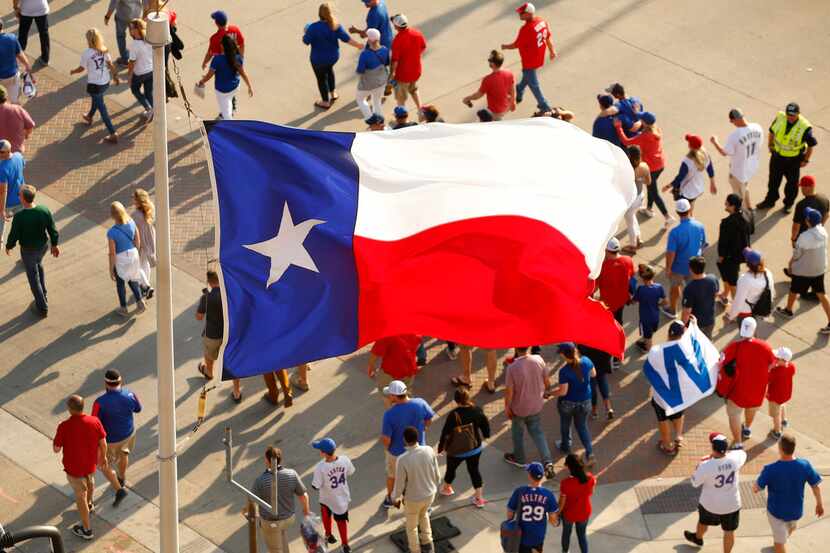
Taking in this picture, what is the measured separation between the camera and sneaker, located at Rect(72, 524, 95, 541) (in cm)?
1461

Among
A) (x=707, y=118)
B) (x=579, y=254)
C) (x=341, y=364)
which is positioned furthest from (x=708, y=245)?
(x=579, y=254)

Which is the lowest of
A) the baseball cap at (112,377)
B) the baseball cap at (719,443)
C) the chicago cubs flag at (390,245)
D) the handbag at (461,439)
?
the handbag at (461,439)

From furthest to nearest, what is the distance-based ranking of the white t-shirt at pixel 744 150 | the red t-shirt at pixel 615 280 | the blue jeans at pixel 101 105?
the blue jeans at pixel 101 105 < the white t-shirt at pixel 744 150 < the red t-shirt at pixel 615 280

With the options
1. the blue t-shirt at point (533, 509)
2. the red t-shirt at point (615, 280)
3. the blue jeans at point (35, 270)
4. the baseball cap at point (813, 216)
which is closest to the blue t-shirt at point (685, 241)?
the red t-shirt at point (615, 280)

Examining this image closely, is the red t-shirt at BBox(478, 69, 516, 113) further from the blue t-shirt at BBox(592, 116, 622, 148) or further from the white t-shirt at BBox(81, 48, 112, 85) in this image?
the white t-shirt at BBox(81, 48, 112, 85)

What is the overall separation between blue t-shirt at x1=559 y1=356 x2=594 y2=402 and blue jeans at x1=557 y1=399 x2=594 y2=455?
0.19 feet

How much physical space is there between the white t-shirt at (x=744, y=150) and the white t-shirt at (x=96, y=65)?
8184 mm

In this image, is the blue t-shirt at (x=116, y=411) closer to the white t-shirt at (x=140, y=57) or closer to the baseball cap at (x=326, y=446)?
the baseball cap at (x=326, y=446)

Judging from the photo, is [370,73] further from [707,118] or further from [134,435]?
[134,435]

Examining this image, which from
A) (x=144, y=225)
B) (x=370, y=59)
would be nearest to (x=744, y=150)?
(x=370, y=59)

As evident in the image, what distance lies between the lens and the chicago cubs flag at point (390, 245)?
10484mm

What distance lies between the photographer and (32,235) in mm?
17219

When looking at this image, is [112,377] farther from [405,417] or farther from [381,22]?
[381,22]

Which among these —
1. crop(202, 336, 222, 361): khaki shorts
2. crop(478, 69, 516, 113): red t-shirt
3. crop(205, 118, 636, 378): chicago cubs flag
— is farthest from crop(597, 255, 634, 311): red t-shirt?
crop(205, 118, 636, 378): chicago cubs flag
